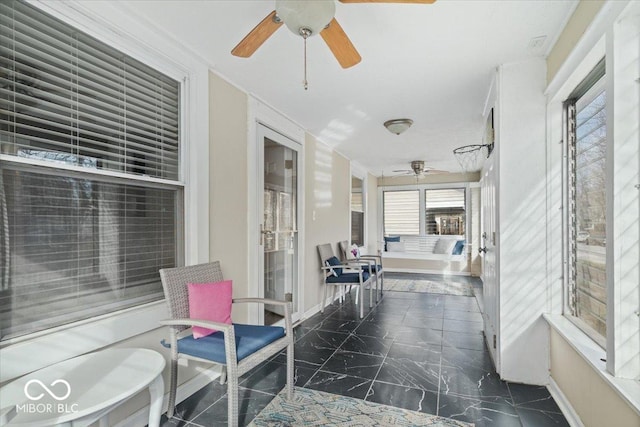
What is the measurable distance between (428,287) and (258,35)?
5.28 meters

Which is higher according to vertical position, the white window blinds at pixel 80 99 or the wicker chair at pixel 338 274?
the white window blinds at pixel 80 99

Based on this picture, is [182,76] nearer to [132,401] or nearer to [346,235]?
[132,401]

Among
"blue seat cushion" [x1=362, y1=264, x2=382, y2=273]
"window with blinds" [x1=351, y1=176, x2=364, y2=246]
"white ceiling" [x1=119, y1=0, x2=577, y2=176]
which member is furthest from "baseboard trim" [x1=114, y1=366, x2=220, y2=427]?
"window with blinds" [x1=351, y1=176, x2=364, y2=246]

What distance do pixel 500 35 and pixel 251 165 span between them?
83.6 inches

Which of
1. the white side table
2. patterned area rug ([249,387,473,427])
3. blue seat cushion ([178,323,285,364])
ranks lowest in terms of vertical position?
patterned area rug ([249,387,473,427])

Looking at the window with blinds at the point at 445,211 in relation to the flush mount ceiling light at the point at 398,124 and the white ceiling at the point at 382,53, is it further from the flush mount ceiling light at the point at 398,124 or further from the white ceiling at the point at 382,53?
the flush mount ceiling light at the point at 398,124

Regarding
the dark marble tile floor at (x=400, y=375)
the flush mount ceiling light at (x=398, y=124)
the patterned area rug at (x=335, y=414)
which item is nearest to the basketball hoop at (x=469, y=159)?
the flush mount ceiling light at (x=398, y=124)

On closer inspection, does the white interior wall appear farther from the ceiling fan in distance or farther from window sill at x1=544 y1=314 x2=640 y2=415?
the ceiling fan in distance

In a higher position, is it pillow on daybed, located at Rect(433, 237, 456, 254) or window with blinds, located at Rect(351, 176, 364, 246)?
window with blinds, located at Rect(351, 176, 364, 246)

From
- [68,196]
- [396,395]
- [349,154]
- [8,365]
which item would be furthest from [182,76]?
[349,154]

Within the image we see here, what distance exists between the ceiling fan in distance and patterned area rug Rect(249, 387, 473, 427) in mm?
2126

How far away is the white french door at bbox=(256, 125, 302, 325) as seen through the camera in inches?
127

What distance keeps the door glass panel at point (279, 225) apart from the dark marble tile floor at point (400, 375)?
489mm

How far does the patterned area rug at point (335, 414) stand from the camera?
1.91 meters
